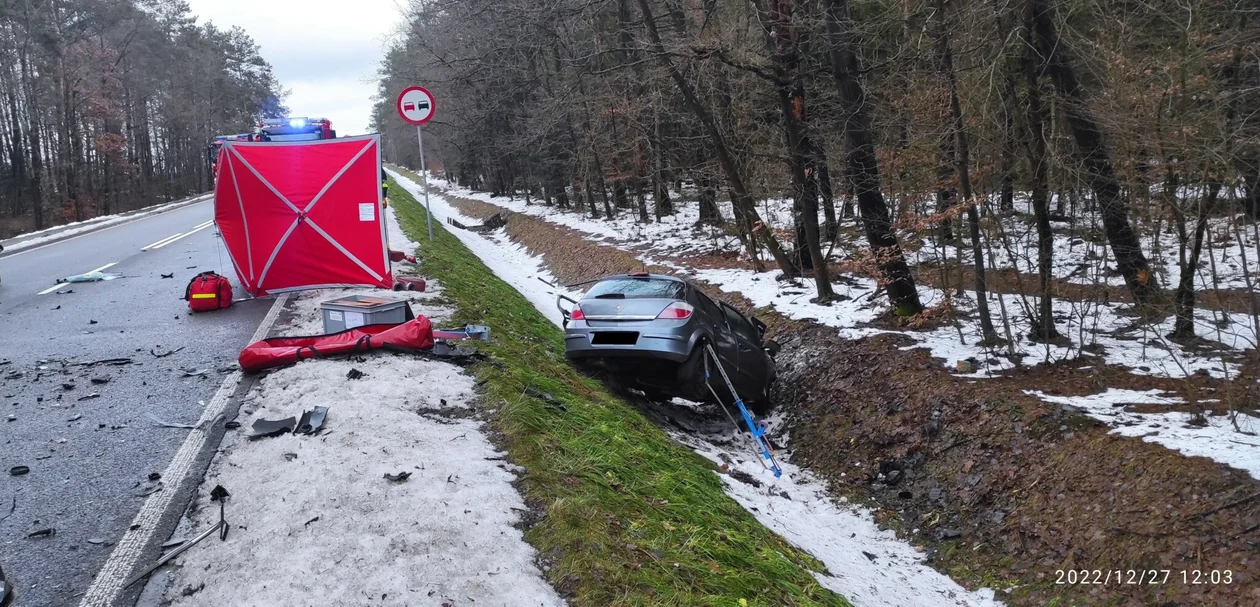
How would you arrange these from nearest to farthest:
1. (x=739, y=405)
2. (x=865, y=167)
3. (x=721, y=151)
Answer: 1. (x=739, y=405)
2. (x=865, y=167)
3. (x=721, y=151)

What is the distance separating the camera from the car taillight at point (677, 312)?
8031 millimetres

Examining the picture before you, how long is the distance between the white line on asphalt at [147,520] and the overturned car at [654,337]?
360 cm

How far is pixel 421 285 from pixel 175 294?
3.41 m

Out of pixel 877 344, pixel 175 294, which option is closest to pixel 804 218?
pixel 877 344

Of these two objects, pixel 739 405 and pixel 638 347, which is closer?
pixel 638 347

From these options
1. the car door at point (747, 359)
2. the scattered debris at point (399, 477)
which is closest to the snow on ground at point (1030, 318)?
the car door at point (747, 359)

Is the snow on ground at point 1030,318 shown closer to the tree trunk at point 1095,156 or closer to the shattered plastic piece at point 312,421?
the tree trunk at point 1095,156

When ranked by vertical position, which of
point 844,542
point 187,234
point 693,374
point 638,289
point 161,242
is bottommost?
point 844,542

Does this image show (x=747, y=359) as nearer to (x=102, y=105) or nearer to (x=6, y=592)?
(x=6, y=592)

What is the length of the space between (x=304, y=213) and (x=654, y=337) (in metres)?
4.80

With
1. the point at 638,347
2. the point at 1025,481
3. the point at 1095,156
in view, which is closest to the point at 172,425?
the point at 638,347

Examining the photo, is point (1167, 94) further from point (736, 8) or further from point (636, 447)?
point (736, 8)

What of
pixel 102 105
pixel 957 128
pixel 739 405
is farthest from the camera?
pixel 102 105

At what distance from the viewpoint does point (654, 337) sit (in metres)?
7.94
